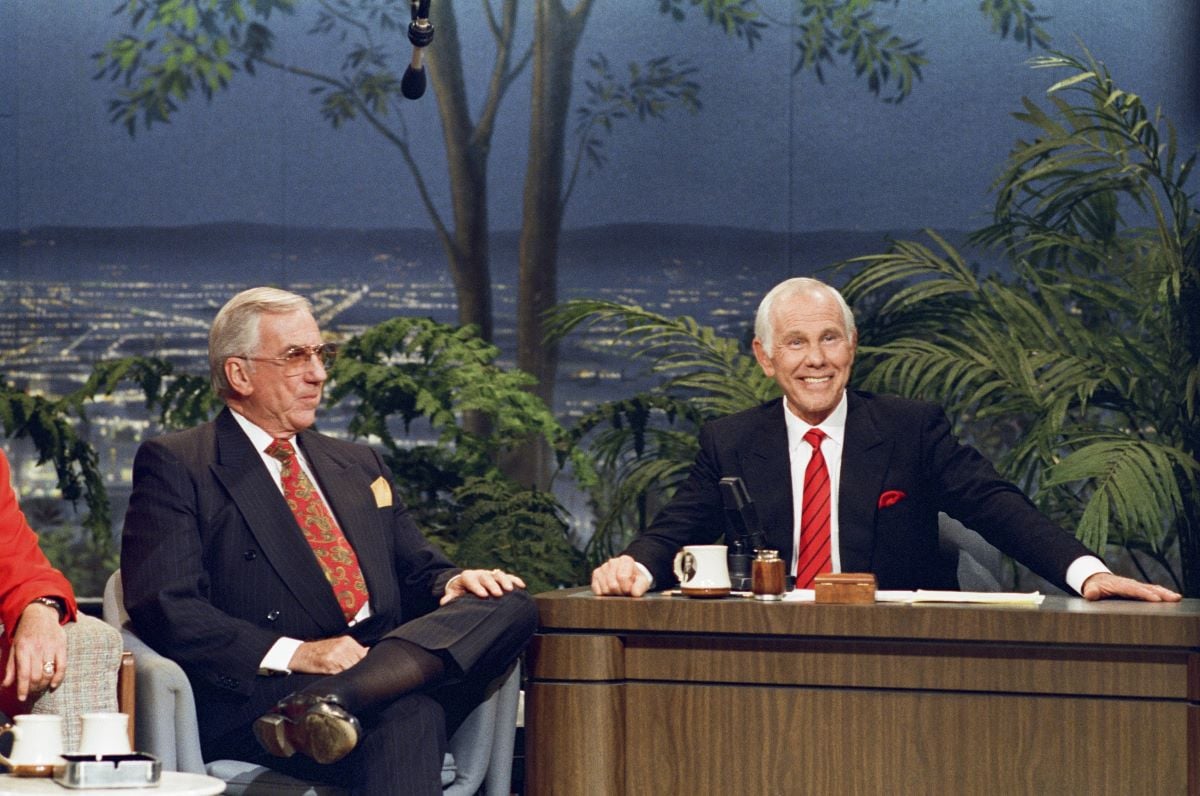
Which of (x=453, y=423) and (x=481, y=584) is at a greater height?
(x=453, y=423)

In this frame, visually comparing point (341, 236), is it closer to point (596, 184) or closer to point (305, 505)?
point (596, 184)

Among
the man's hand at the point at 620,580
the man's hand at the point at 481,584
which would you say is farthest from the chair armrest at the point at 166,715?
the man's hand at the point at 620,580

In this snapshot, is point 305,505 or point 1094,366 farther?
point 1094,366

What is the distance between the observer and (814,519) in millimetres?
3789

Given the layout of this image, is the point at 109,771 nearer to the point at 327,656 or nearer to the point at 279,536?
the point at 327,656

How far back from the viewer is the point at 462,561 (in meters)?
4.97

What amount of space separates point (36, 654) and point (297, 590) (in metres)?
0.59

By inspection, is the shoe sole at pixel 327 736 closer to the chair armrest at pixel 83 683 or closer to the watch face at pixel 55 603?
the chair armrest at pixel 83 683

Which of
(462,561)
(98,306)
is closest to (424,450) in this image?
(462,561)

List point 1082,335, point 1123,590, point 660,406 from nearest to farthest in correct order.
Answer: point 1123,590 < point 1082,335 < point 660,406

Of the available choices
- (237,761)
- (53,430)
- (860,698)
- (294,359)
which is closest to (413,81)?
(294,359)

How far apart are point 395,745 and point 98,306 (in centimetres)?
364

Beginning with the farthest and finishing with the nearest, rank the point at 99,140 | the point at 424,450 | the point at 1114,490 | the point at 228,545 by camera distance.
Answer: the point at 99,140
the point at 424,450
the point at 1114,490
the point at 228,545

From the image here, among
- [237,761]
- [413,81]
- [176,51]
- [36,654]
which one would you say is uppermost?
[176,51]
